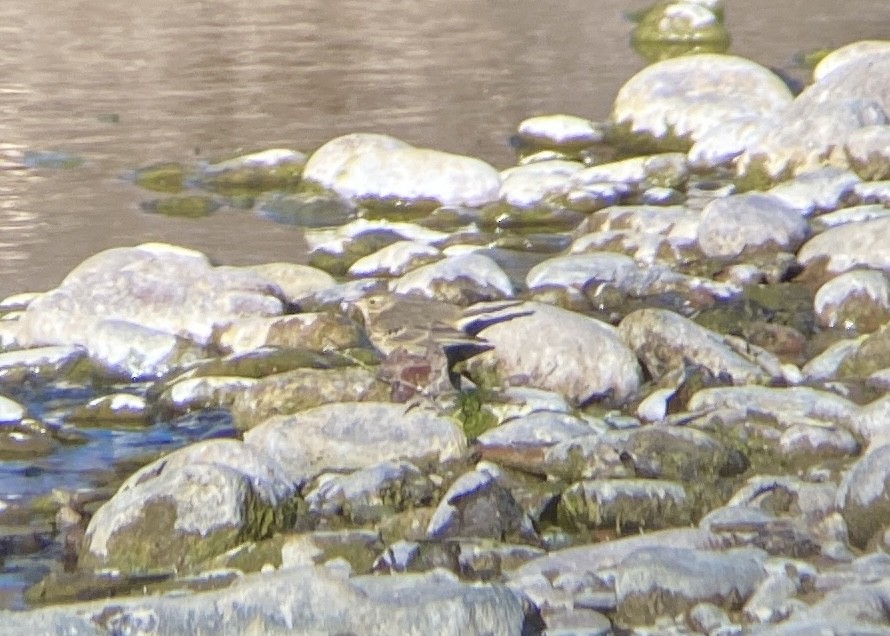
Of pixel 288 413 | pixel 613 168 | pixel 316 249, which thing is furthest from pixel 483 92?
pixel 288 413

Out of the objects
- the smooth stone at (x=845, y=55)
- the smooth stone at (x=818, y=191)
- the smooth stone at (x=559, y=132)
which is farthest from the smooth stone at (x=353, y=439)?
the smooth stone at (x=845, y=55)

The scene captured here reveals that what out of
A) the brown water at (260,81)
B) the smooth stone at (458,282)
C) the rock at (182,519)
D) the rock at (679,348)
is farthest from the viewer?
the brown water at (260,81)

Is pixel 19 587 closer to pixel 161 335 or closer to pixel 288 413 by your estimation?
pixel 288 413

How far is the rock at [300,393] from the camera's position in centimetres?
571

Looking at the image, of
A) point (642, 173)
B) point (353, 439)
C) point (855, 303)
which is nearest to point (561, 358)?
point (353, 439)

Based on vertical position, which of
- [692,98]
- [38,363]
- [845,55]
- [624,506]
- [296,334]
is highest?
[624,506]

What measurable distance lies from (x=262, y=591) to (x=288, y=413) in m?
1.87

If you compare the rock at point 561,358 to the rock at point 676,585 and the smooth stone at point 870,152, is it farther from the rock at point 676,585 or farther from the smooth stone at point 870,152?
the smooth stone at point 870,152

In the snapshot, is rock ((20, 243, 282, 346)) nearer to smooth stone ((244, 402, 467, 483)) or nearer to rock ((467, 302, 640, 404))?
rock ((467, 302, 640, 404))

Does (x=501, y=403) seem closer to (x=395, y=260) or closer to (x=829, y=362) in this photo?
(x=829, y=362)

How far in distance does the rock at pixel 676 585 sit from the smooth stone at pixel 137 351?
278 centimetres

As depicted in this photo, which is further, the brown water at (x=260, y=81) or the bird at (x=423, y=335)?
A: the brown water at (x=260, y=81)

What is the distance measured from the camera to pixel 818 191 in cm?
815

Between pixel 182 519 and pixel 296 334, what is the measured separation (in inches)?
71.3
